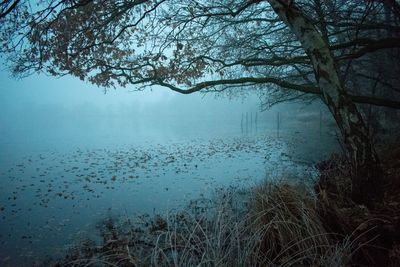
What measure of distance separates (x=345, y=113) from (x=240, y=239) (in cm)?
264

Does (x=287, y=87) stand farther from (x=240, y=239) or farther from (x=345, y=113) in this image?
(x=240, y=239)

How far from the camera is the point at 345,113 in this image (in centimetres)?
461

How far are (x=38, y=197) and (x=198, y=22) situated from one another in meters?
9.19

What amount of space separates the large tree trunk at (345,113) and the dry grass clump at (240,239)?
2.88ft

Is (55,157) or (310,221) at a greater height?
(310,221)

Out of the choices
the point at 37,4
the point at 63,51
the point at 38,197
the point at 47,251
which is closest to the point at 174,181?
the point at 38,197

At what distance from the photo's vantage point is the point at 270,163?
647 inches

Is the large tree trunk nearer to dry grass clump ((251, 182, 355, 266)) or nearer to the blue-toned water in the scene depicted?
dry grass clump ((251, 182, 355, 266))

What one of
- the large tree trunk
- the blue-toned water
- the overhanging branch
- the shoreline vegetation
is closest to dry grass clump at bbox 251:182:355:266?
the shoreline vegetation

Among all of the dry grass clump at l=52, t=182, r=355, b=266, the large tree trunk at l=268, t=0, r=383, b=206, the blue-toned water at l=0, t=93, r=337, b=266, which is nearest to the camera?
the dry grass clump at l=52, t=182, r=355, b=266

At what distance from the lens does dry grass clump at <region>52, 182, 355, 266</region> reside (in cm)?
314

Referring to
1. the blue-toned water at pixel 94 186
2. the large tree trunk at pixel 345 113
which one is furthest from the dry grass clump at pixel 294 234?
the blue-toned water at pixel 94 186

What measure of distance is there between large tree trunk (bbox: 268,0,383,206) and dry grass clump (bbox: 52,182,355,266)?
88 cm

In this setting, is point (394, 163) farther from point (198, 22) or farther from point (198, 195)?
point (198, 195)
